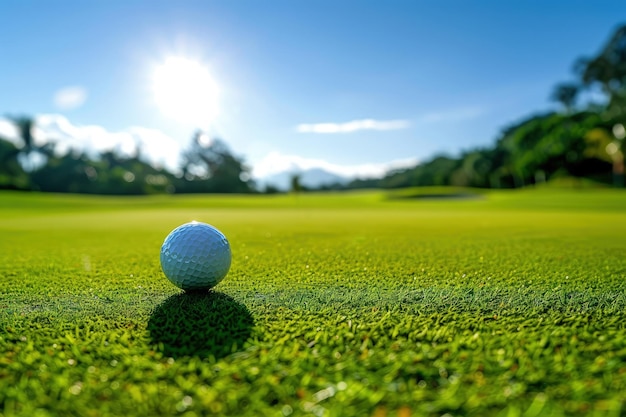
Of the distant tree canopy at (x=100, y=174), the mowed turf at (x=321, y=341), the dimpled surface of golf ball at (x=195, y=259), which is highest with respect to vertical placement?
the distant tree canopy at (x=100, y=174)

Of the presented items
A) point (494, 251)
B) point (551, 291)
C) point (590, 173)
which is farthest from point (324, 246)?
point (590, 173)

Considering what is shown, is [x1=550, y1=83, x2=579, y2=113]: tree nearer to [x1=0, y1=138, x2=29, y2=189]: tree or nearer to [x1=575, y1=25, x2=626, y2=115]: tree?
[x1=575, y1=25, x2=626, y2=115]: tree

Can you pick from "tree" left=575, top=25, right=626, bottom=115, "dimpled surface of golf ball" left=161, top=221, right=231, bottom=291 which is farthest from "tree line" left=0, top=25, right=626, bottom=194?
"dimpled surface of golf ball" left=161, top=221, right=231, bottom=291

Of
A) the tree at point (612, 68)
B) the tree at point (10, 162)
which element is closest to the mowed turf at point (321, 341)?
the tree at point (10, 162)

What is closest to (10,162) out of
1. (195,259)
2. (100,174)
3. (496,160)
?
(100,174)

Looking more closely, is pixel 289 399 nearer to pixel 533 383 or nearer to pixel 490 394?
pixel 490 394

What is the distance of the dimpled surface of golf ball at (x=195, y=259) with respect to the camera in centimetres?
286

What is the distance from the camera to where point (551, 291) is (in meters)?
2.85

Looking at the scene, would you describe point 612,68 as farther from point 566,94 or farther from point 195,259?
point 195,259

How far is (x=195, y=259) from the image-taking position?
2.86m

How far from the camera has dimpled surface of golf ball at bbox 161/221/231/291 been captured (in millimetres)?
2861

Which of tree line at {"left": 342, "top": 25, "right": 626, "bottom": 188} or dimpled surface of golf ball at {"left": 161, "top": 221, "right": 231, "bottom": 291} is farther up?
tree line at {"left": 342, "top": 25, "right": 626, "bottom": 188}

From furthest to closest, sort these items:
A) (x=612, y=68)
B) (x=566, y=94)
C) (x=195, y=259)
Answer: (x=566, y=94)
(x=612, y=68)
(x=195, y=259)

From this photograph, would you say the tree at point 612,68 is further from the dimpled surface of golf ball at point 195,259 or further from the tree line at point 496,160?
the dimpled surface of golf ball at point 195,259
